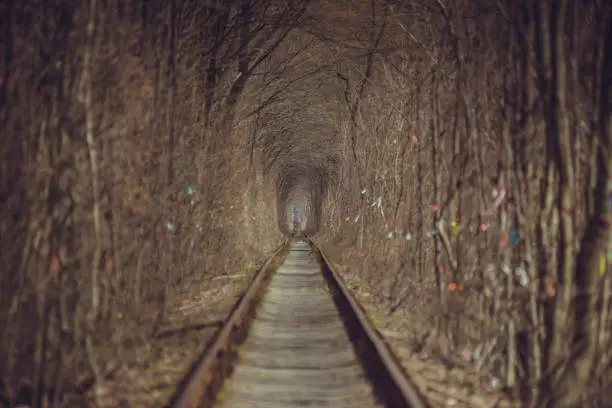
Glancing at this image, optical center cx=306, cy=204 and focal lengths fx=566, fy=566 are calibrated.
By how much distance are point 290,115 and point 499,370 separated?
1604cm

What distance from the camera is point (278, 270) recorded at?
47.1 ft

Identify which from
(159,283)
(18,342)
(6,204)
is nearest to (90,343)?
(18,342)

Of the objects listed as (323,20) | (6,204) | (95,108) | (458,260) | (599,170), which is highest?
(323,20)

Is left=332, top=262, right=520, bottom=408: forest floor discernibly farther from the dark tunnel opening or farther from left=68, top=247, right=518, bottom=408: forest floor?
the dark tunnel opening

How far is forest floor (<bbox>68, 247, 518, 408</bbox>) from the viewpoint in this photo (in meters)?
4.01

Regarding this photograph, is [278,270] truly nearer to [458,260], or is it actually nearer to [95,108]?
[458,260]

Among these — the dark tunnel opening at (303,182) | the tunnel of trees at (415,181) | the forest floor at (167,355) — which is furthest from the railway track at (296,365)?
the dark tunnel opening at (303,182)

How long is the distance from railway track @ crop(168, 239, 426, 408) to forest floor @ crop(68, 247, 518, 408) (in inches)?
9.0

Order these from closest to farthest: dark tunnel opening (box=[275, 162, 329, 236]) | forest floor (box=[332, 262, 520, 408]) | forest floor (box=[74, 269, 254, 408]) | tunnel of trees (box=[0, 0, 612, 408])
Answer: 1. tunnel of trees (box=[0, 0, 612, 408])
2. forest floor (box=[74, 269, 254, 408])
3. forest floor (box=[332, 262, 520, 408])
4. dark tunnel opening (box=[275, 162, 329, 236])

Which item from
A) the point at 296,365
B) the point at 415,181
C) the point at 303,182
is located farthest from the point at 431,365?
the point at 303,182

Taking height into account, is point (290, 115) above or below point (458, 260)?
above

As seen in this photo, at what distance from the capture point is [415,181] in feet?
25.4

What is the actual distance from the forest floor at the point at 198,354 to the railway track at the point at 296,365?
0.23m

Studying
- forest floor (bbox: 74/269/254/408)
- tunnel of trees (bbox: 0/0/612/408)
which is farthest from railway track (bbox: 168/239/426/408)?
tunnel of trees (bbox: 0/0/612/408)
